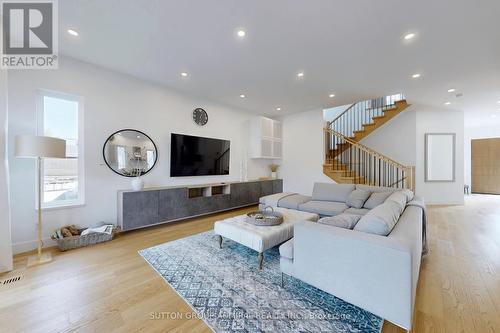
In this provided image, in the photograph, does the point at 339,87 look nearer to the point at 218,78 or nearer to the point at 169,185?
the point at 218,78

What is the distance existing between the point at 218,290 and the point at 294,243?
87cm

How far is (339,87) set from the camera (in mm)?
4105

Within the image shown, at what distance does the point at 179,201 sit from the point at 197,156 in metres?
1.15

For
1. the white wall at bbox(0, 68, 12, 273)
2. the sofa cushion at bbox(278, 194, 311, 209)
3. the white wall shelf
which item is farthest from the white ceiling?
the sofa cushion at bbox(278, 194, 311, 209)

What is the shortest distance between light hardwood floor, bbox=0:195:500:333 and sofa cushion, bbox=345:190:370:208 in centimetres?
109

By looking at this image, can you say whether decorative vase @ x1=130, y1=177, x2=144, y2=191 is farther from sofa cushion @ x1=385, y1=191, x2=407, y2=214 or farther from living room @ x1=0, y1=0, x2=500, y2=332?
sofa cushion @ x1=385, y1=191, x2=407, y2=214

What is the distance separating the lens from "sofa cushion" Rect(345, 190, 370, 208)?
11.8ft

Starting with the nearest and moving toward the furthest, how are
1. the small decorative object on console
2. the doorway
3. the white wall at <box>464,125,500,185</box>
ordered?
the small decorative object on console → the doorway → the white wall at <box>464,125,500,185</box>

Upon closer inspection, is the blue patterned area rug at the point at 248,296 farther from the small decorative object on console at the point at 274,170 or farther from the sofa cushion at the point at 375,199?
the small decorative object on console at the point at 274,170

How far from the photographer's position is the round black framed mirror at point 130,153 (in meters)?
3.49

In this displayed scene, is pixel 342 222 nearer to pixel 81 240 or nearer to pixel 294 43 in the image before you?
pixel 294 43

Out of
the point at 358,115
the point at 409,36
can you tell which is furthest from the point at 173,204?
the point at 358,115

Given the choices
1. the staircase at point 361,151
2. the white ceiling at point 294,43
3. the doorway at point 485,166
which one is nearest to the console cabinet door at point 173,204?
the white ceiling at point 294,43

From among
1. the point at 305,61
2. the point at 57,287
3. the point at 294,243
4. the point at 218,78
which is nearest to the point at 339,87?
the point at 305,61
